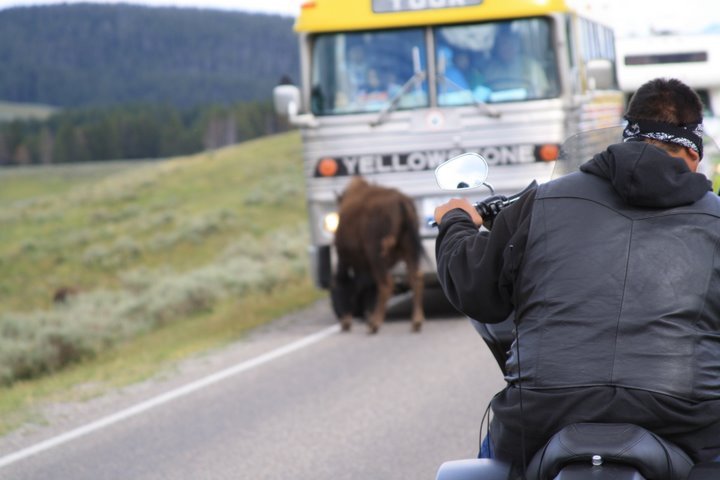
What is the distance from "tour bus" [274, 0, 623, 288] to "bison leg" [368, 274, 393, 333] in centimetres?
60

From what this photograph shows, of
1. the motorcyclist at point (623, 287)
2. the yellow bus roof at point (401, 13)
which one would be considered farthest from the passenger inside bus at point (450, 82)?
the motorcyclist at point (623, 287)

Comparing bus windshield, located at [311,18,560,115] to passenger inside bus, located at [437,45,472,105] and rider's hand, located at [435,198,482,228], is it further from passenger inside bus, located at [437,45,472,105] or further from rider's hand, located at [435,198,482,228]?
rider's hand, located at [435,198,482,228]

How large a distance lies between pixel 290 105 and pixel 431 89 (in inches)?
57.1

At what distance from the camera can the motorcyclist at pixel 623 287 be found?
3314 millimetres

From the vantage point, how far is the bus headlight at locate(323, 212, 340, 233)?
13281mm

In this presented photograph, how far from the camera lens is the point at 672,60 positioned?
21.6 metres

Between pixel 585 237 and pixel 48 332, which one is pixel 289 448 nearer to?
pixel 585 237

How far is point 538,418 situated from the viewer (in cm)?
345

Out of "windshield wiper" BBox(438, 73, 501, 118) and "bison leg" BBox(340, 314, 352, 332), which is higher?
"windshield wiper" BBox(438, 73, 501, 118)

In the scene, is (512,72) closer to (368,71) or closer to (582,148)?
(368,71)

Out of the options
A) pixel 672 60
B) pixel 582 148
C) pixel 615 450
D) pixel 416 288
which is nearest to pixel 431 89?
pixel 416 288

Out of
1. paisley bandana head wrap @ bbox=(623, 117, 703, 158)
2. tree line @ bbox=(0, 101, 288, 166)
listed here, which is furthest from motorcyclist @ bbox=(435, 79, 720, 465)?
tree line @ bbox=(0, 101, 288, 166)

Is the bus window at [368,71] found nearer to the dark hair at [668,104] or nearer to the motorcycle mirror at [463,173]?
the motorcycle mirror at [463,173]

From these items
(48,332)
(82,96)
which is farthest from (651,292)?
(82,96)
